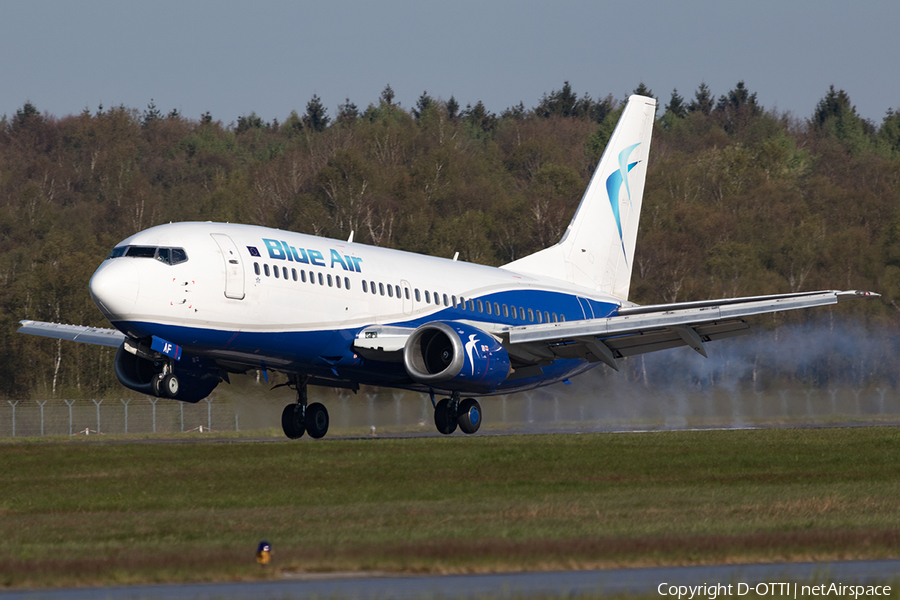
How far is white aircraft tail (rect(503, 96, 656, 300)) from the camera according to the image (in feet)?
143

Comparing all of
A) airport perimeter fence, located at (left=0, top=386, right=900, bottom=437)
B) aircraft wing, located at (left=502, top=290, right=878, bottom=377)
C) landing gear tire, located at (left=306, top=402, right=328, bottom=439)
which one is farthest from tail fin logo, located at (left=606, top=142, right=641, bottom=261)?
landing gear tire, located at (left=306, top=402, right=328, bottom=439)

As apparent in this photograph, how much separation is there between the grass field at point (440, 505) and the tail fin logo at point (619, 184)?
471 inches

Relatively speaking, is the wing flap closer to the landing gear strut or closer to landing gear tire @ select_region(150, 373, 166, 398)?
the landing gear strut

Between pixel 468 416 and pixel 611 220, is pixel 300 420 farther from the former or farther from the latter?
pixel 611 220

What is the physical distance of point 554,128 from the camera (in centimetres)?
15112

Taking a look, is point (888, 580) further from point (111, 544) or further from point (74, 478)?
point (74, 478)

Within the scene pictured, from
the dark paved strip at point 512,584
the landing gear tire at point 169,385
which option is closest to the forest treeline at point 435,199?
the landing gear tire at point 169,385

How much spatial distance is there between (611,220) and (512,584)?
110ft

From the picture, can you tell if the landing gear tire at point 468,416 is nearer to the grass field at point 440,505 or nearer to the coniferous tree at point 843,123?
the grass field at point 440,505

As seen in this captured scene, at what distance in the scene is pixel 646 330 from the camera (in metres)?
34.8

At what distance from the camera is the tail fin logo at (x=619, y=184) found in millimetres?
45375

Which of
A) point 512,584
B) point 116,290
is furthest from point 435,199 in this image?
point 512,584

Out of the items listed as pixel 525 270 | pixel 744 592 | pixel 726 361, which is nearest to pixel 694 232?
pixel 726 361

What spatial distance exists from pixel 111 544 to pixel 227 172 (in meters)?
120
